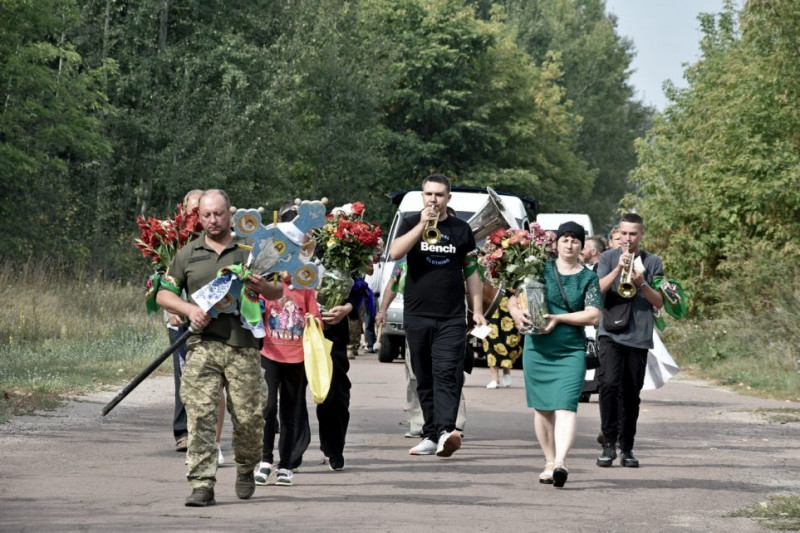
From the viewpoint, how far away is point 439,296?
1166 centimetres

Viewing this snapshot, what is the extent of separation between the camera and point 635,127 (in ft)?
310

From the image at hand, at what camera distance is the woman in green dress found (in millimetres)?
10625

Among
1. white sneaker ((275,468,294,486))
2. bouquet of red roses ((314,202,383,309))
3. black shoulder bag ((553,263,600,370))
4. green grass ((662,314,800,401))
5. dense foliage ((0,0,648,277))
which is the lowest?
green grass ((662,314,800,401))

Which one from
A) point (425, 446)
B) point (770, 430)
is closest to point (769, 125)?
point (770, 430)

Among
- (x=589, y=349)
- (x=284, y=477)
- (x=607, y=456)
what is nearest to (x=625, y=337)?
(x=607, y=456)

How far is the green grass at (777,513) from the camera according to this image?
29.1 feet

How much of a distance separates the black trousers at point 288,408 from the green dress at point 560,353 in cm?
158

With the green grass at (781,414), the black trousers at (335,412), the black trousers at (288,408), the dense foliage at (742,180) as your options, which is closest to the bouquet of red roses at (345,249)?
the black trousers at (335,412)

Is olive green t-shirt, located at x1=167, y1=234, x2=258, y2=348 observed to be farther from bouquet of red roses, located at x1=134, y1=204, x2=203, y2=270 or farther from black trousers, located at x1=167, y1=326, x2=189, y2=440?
black trousers, located at x1=167, y1=326, x2=189, y2=440

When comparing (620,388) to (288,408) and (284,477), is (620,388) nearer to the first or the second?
(288,408)

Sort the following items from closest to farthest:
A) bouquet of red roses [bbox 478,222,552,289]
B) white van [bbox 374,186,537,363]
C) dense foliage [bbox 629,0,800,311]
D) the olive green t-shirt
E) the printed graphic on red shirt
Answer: the olive green t-shirt < the printed graphic on red shirt < bouquet of red roses [bbox 478,222,552,289] < white van [bbox 374,186,537,363] < dense foliage [bbox 629,0,800,311]

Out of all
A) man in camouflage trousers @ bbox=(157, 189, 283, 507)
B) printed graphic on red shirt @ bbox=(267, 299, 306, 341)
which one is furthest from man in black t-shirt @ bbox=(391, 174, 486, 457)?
man in camouflage trousers @ bbox=(157, 189, 283, 507)

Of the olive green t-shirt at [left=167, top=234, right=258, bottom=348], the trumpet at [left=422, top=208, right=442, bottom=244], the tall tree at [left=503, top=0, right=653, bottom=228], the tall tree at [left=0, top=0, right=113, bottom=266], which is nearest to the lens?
the olive green t-shirt at [left=167, top=234, right=258, bottom=348]

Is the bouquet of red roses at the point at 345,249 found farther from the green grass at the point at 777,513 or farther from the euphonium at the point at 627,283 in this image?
the green grass at the point at 777,513
